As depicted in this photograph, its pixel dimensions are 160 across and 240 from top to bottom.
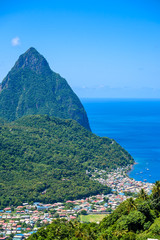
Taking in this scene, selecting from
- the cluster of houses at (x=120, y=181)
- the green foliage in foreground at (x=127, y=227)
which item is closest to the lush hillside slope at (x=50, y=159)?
the cluster of houses at (x=120, y=181)

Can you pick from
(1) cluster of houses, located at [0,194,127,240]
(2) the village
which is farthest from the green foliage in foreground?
(2) the village

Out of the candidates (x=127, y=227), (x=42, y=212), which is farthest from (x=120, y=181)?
(x=127, y=227)

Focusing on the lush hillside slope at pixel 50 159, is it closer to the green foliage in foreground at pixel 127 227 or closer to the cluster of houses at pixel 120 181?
the cluster of houses at pixel 120 181

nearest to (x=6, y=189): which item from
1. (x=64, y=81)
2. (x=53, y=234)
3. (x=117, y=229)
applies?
(x=53, y=234)

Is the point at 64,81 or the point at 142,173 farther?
the point at 64,81

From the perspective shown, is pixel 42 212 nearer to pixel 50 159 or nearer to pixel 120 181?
pixel 120 181

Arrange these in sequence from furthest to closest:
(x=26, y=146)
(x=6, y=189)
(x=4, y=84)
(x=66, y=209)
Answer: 1. (x=4, y=84)
2. (x=26, y=146)
3. (x=6, y=189)
4. (x=66, y=209)

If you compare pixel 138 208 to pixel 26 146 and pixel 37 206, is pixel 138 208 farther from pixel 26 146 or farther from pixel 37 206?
pixel 26 146
